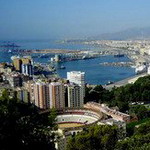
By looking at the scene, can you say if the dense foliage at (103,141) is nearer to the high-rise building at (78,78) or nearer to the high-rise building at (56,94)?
the high-rise building at (56,94)

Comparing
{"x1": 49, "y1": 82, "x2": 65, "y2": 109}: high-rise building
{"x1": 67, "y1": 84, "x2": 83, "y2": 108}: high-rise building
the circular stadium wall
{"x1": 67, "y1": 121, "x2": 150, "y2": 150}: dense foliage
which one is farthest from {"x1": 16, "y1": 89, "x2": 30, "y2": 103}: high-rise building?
{"x1": 67, "y1": 121, "x2": 150, "y2": 150}: dense foliage

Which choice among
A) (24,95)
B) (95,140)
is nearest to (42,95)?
(24,95)

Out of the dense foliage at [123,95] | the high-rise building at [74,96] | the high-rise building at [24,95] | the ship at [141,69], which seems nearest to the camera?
the high-rise building at [74,96]

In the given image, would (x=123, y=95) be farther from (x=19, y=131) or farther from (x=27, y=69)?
(x=19, y=131)

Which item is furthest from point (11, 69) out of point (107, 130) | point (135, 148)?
point (135, 148)

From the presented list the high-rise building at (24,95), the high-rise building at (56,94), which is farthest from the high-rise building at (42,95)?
the high-rise building at (24,95)

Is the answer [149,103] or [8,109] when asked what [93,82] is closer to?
[149,103]

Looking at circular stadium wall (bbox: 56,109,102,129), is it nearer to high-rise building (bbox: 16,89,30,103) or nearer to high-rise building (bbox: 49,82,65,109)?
high-rise building (bbox: 49,82,65,109)
